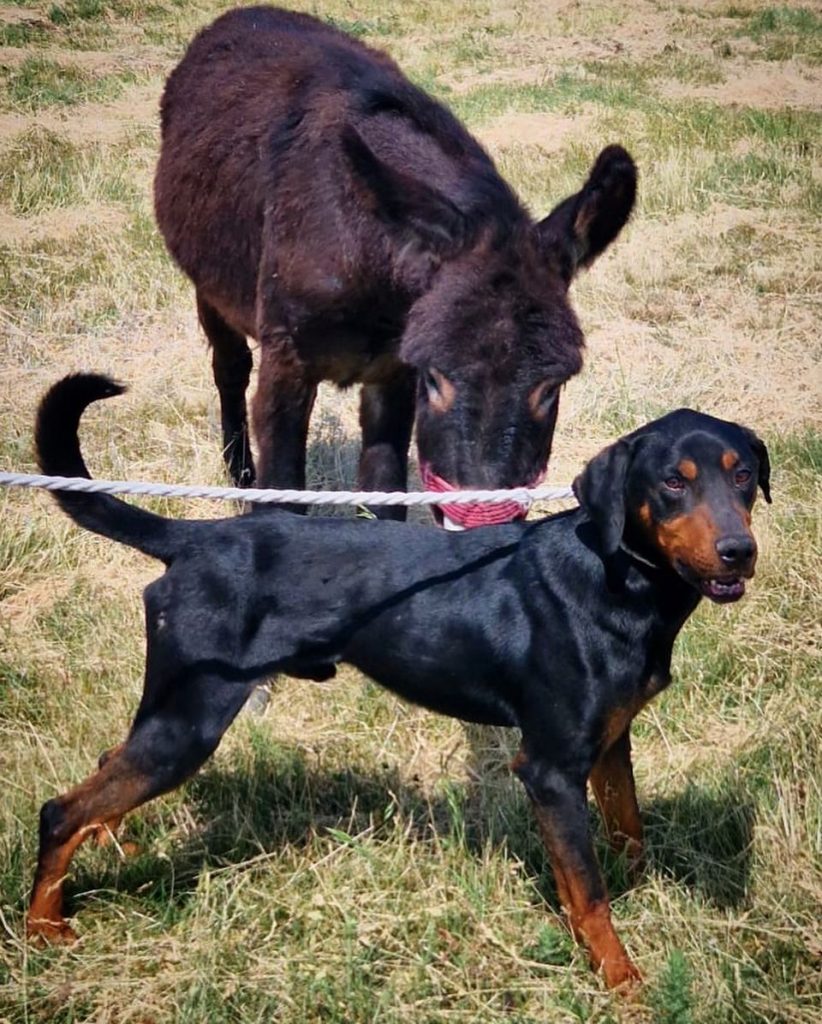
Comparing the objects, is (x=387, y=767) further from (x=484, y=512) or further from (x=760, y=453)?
(x=760, y=453)

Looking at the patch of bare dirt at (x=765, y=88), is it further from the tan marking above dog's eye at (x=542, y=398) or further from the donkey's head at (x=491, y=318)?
the tan marking above dog's eye at (x=542, y=398)

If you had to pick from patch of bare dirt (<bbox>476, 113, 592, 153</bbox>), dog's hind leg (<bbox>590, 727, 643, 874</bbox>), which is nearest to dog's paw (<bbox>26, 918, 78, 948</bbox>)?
dog's hind leg (<bbox>590, 727, 643, 874</bbox>)

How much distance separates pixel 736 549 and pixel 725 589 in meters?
0.13

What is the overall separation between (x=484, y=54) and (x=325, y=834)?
1710 centimetres

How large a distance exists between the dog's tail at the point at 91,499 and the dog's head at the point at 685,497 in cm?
119

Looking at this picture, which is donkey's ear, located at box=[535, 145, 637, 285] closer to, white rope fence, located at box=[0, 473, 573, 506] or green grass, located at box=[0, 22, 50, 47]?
white rope fence, located at box=[0, 473, 573, 506]

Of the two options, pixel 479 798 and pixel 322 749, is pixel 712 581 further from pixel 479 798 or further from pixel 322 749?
pixel 322 749

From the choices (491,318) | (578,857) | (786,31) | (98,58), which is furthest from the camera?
(786,31)

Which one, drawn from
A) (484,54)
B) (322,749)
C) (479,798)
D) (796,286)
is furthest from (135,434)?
(484,54)

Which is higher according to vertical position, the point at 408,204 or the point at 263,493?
the point at 408,204

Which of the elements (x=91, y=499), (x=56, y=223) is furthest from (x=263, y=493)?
(x=56, y=223)

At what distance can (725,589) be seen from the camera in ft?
9.28

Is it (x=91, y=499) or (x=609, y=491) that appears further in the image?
(x=91, y=499)

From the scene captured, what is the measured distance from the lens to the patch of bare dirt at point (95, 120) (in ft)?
41.8
